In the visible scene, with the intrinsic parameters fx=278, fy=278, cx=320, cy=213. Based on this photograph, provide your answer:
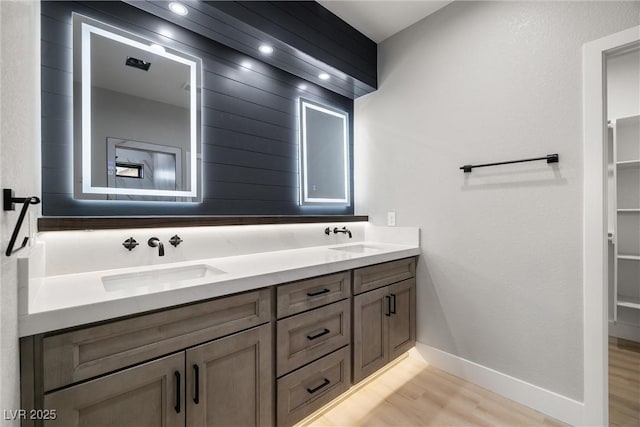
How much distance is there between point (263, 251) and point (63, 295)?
1122 millimetres

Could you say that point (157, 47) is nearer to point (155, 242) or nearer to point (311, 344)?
point (155, 242)

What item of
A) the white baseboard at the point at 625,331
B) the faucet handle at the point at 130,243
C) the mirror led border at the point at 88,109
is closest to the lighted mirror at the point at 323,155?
the mirror led border at the point at 88,109

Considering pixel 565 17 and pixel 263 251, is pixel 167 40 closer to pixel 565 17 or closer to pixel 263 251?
pixel 263 251

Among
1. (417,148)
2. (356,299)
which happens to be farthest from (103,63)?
(417,148)

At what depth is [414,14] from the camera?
7.12ft

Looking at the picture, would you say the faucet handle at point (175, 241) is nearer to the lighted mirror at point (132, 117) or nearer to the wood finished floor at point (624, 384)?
the lighted mirror at point (132, 117)

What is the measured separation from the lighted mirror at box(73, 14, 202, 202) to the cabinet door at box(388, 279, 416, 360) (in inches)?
61.2

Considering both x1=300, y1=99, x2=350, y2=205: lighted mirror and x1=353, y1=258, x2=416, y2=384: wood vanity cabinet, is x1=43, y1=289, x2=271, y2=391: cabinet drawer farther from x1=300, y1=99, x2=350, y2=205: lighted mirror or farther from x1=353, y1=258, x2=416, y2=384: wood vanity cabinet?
x1=300, y1=99, x2=350, y2=205: lighted mirror

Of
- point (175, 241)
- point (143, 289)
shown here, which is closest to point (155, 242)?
point (175, 241)

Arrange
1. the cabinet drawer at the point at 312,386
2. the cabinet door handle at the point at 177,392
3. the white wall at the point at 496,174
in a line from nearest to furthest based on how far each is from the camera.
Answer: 1. the cabinet door handle at the point at 177,392
2. the cabinet drawer at the point at 312,386
3. the white wall at the point at 496,174

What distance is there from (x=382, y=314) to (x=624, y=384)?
1.62m

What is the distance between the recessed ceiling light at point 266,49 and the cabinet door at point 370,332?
5.66 ft

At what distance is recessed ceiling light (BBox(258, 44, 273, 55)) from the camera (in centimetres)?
184

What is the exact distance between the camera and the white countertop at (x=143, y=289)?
33.0 inches
